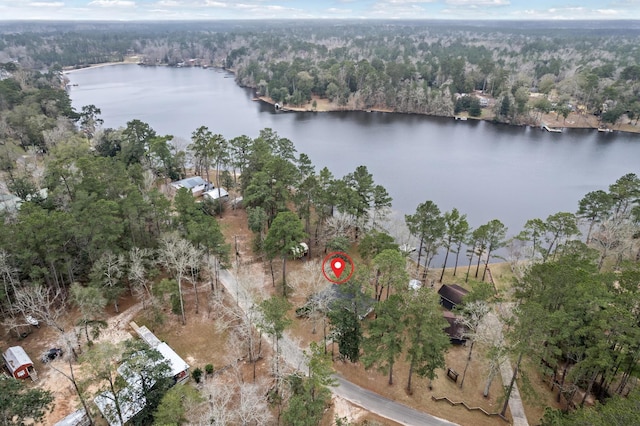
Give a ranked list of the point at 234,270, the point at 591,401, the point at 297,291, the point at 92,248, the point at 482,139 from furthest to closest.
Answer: the point at 482,139, the point at 234,270, the point at 297,291, the point at 92,248, the point at 591,401

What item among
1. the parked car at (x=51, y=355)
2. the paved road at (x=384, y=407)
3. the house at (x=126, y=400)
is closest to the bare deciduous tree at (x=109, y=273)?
the parked car at (x=51, y=355)

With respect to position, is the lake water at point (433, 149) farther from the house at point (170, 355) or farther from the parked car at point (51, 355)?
the parked car at point (51, 355)

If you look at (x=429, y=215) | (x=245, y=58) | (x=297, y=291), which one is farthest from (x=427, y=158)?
(x=245, y=58)

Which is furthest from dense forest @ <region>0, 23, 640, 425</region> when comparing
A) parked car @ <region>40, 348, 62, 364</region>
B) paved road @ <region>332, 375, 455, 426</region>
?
paved road @ <region>332, 375, 455, 426</region>

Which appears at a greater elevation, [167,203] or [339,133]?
[167,203]

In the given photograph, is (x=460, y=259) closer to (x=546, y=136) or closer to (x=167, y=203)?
(x=167, y=203)
